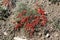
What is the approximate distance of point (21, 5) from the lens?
220 inches

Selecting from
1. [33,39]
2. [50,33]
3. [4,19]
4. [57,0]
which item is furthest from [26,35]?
[57,0]

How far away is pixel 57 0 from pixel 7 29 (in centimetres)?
158

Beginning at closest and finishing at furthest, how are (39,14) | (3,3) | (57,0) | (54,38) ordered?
1. (54,38)
2. (39,14)
3. (57,0)
4. (3,3)

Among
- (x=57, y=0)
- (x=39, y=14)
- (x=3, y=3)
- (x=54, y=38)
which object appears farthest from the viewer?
(x=3, y=3)

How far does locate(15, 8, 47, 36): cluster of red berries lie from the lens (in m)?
5.17

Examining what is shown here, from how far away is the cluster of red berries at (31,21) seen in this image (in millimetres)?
5172

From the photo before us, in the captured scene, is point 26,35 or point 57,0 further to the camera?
point 57,0

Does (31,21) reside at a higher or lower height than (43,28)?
higher

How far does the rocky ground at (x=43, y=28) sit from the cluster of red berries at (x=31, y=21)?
0.45 feet

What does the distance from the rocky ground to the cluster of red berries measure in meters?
0.14

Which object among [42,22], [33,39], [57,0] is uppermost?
[57,0]

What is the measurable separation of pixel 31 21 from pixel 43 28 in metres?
0.35

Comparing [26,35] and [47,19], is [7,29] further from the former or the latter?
[47,19]

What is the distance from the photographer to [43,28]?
17.2 ft
